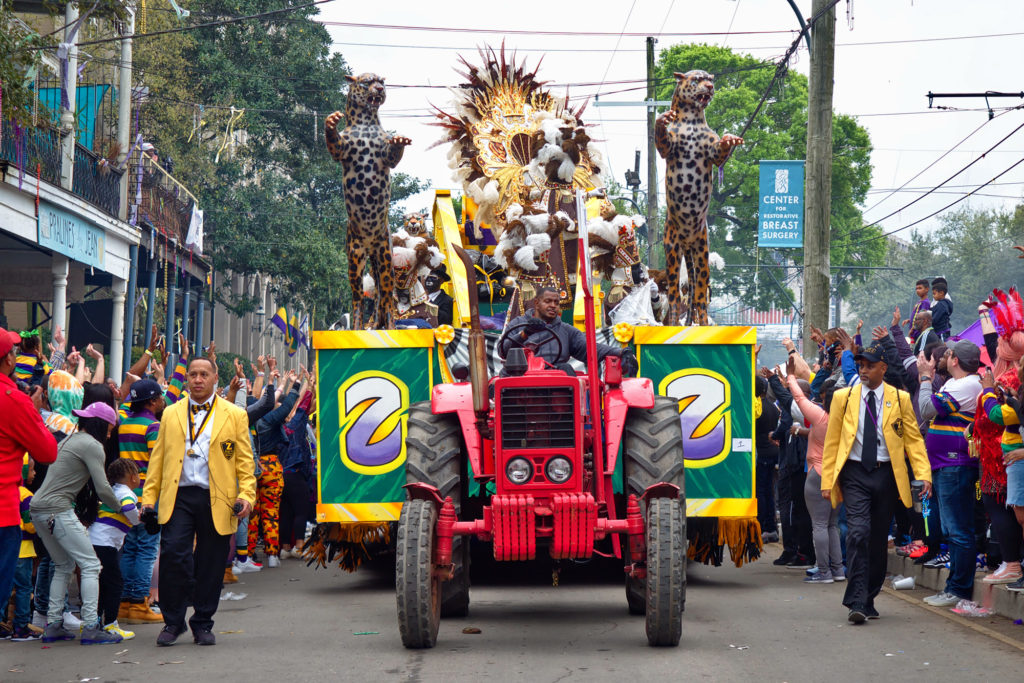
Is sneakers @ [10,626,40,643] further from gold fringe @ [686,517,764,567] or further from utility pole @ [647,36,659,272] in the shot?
utility pole @ [647,36,659,272]

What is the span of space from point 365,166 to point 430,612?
5.81 m

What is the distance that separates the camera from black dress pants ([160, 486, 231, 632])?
952cm

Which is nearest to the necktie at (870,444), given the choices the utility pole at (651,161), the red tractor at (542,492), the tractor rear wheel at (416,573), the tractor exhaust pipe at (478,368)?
the red tractor at (542,492)

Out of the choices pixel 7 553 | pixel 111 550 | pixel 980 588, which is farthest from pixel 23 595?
pixel 980 588

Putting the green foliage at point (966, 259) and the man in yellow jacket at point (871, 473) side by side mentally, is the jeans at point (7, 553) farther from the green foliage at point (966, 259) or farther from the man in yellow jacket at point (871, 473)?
the green foliage at point (966, 259)

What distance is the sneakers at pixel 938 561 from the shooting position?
12.3 m

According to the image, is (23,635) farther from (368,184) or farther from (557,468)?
(368,184)

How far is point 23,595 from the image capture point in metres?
10.1

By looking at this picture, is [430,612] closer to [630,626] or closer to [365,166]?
[630,626]

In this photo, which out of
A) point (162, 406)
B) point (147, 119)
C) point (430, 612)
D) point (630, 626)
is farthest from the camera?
point (147, 119)

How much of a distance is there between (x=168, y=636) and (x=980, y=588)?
250 inches

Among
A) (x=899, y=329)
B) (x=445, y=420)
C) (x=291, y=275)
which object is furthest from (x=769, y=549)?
(x=291, y=275)

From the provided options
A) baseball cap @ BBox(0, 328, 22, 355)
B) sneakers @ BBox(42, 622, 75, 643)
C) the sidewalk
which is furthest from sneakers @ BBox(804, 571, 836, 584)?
baseball cap @ BBox(0, 328, 22, 355)

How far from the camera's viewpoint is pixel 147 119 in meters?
35.4
